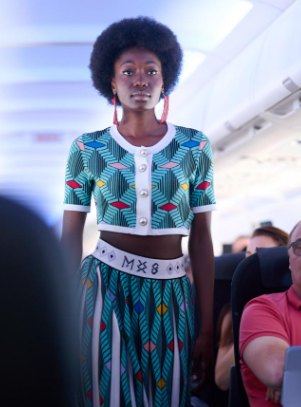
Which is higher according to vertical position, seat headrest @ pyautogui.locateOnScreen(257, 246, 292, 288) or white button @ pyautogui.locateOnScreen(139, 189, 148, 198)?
white button @ pyautogui.locateOnScreen(139, 189, 148, 198)

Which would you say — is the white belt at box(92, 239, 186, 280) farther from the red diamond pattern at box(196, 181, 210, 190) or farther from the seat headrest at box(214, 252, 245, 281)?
the seat headrest at box(214, 252, 245, 281)

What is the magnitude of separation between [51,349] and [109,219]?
988 millimetres

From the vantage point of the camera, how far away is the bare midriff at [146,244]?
1.77m

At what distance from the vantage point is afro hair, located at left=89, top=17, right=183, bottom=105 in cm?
201

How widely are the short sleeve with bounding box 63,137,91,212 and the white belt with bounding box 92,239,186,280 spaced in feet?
0.64

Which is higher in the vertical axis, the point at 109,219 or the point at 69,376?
the point at 109,219

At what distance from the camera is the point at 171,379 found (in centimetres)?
172

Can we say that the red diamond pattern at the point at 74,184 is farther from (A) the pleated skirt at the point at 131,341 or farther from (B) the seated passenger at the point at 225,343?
(B) the seated passenger at the point at 225,343

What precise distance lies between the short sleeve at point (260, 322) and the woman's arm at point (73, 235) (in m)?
0.64

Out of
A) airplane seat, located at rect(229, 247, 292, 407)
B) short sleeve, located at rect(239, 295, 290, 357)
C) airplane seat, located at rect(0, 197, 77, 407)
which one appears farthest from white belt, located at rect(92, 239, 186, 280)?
airplane seat, located at rect(0, 197, 77, 407)

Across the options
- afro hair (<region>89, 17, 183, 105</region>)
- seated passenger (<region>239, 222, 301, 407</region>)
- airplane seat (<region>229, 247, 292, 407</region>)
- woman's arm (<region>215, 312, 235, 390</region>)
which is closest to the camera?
seated passenger (<region>239, 222, 301, 407</region>)

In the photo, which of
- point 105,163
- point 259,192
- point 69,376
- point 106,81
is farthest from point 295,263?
point 259,192

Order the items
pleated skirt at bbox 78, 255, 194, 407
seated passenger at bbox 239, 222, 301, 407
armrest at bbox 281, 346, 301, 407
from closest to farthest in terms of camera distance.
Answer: armrest at bbox 281, 346, 301, 407 < pleated skirt at bbox 78, 255, 194, 407 < seated passenger at bbox 239, 222, 301, 407

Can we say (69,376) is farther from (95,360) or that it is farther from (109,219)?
(109,219)
